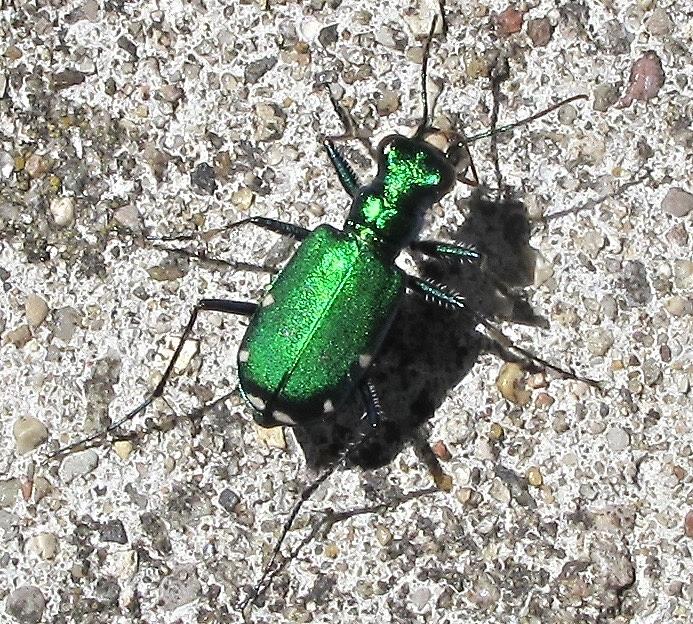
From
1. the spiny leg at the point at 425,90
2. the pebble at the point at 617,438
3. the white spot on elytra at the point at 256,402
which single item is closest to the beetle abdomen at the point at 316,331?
the white spot on elytra at the point at 256,402

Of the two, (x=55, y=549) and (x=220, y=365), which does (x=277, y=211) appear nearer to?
(x=220, y=365)

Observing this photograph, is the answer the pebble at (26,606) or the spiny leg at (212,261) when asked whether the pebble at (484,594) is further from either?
the pebble at (26,606)

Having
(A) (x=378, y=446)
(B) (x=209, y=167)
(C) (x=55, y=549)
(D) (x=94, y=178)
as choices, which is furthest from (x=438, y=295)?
(C) (x=55, y=549)

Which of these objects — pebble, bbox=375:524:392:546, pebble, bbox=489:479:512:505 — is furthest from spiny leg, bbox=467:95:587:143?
pebble, bbox=375:524:392:546

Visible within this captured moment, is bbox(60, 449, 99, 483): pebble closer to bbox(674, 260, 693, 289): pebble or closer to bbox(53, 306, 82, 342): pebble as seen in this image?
bbox(53, 306, 82, 342): pebble

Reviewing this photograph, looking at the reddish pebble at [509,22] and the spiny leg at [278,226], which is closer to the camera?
the spiny leg at [278,226]

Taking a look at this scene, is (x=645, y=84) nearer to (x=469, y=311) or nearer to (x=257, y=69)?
(x=469, y=311)
